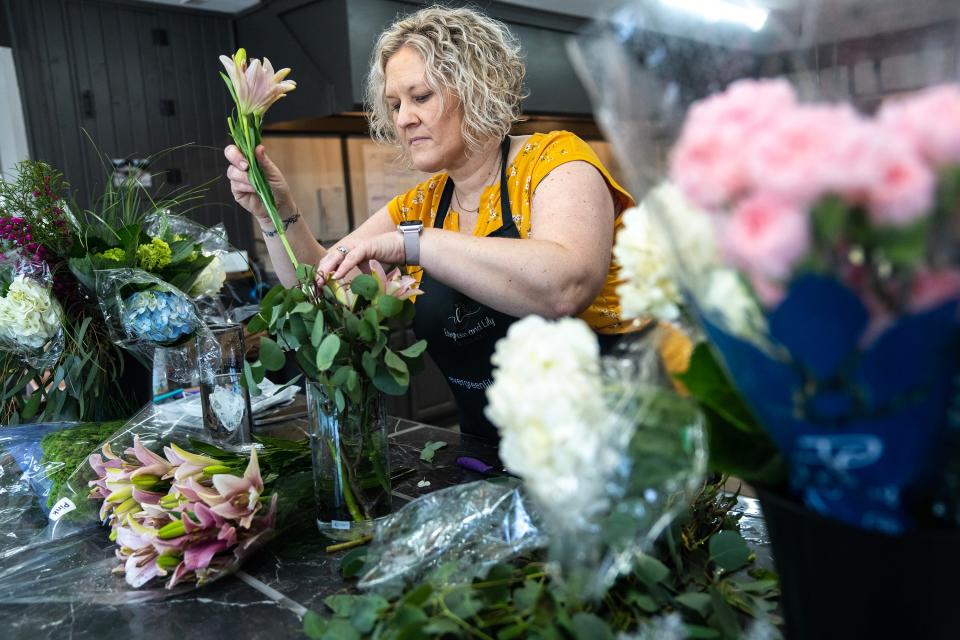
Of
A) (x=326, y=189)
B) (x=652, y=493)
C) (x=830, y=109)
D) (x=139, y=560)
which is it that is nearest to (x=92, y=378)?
(x=139, y=560)

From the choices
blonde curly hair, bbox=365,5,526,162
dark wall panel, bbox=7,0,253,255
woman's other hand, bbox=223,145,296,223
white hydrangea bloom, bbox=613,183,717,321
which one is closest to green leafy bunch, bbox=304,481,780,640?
white hydrangea bloom, bbox=613,183,717,321

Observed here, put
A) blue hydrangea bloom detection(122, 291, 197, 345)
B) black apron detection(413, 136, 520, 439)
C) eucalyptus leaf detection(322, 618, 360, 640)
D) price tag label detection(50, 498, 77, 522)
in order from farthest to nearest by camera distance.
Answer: black apron detection(413, 136, 520, 439) → blue hydrangea bloom detection(122, 291, 197, 345) → price tag label detection(50, 498, 77, 522) → eucalyptus leaf detection(322, 618, 360, 640)

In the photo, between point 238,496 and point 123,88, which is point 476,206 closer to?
point 238,496

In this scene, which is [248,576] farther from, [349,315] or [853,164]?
[853,164]

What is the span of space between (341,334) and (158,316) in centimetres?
43

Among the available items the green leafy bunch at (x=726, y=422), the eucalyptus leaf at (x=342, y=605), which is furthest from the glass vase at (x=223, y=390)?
the green leafy bunch at (x=726, y=422)

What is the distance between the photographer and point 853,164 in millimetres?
336

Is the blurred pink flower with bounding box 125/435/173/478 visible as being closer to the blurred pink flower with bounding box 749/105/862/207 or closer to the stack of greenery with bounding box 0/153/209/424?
the stack of greenery with bounding box 0/153/209/424

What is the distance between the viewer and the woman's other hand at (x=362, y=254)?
1097 mm

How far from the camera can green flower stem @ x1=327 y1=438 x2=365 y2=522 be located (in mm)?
977

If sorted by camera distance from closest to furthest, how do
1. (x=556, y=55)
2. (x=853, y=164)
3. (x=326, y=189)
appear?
(x=853, y=164) → (x=326, y=189) → (x=556, y=55)

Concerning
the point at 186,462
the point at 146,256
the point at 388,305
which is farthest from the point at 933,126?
the point at 146,256

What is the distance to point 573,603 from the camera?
635mm

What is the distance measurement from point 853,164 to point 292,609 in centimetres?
72
